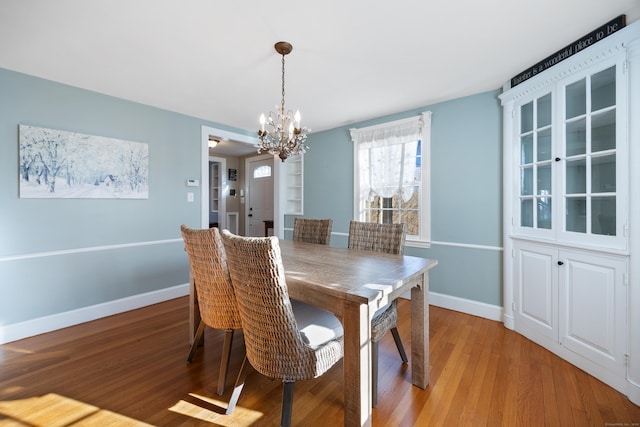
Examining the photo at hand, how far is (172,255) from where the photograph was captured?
3.51 metres

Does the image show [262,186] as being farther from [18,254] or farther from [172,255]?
[18,254]

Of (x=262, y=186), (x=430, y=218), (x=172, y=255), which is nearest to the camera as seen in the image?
(x=430, y=218)

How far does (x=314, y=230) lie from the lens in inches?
118

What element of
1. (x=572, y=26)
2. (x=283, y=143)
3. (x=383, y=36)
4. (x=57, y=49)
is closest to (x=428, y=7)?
(x=383, y=36)

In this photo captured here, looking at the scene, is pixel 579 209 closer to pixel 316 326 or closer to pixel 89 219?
pixel 316 326

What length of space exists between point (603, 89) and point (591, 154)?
45 cm

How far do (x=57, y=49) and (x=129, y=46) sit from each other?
57 cm

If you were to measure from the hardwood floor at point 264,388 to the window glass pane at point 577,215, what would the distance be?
1035 mm

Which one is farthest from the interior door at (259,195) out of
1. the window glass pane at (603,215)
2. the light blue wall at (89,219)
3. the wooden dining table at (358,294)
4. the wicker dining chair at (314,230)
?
the window glass pane at (603,215)

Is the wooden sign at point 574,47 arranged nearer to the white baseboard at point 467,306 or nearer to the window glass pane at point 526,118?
the window glass pane at point 526,118

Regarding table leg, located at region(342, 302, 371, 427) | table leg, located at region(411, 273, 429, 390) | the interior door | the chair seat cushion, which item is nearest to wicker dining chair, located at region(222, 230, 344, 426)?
the chair seat cushion

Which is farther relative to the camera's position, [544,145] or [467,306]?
[467,306]

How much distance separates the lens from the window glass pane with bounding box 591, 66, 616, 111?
1.85m

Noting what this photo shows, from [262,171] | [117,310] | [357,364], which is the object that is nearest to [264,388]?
[357,364]
